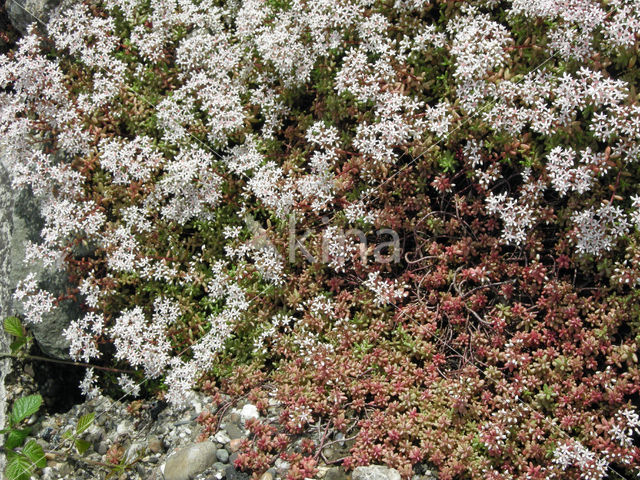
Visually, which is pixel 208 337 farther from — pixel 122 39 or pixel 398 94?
pixel 122 39

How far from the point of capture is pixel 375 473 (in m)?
4.08

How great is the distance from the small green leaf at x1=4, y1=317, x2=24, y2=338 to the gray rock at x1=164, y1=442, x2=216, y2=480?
2.28m

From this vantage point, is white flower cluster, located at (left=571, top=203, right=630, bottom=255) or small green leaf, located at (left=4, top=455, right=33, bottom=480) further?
small green leaf, located at (left=4, top=455, right=33, bottom=480)

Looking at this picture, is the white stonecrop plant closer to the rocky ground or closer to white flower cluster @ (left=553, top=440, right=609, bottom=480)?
white flower cluster @ (left=553, top=440, right=609, bottom=480)

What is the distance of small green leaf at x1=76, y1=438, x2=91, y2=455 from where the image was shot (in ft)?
15.9

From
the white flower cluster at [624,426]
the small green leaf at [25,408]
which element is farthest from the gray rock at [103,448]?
the white flower cluster at [624,426]

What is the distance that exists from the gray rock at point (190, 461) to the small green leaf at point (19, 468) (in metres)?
1.31

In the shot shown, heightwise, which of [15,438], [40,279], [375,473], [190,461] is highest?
[40,279]

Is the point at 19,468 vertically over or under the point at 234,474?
over

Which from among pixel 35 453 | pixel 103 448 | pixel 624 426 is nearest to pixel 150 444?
pixel 103 448

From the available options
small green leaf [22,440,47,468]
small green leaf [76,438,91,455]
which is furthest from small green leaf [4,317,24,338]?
small green leaf [76,438,91,455]

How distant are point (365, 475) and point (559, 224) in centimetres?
271

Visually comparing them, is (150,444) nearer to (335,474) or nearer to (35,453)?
(35,453)

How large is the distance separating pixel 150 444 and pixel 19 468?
1.14 metres
